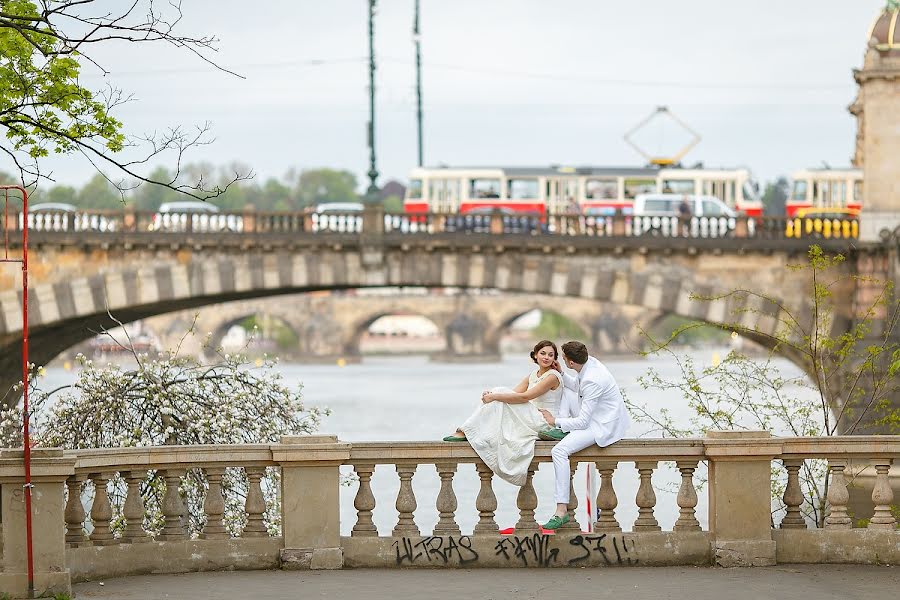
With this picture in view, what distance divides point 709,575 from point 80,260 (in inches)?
1212

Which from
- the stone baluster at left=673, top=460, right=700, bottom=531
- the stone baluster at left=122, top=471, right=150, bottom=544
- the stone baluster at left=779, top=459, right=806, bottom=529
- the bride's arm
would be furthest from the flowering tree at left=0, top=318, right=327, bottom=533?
the stone baluster at left=779, top=459, right=806, bottom=529

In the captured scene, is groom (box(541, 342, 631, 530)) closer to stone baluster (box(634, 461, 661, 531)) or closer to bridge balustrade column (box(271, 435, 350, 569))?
stone baluster (box(634, 461, 661, 531))

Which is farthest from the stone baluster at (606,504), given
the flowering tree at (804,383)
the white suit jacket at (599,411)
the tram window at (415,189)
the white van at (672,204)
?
the tram window at (415,189)

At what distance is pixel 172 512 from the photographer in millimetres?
10875

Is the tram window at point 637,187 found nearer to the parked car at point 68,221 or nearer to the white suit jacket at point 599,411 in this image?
the parked car at point 68,221

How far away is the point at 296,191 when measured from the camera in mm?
155875

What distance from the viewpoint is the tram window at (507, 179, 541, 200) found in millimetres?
48406

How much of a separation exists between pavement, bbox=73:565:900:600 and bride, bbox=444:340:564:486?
0.73 metres

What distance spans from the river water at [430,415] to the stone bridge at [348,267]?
381 centimetres

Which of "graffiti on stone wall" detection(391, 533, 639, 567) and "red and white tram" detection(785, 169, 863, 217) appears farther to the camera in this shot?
"red and white tram" detection(785, 169, 863, 217)

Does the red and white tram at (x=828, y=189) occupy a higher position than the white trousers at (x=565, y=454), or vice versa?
the red and white tram at (x=828, y=189)

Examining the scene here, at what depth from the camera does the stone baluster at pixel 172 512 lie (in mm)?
10875

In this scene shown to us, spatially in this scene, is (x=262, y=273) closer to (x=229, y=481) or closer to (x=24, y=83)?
(x=229, y=481)


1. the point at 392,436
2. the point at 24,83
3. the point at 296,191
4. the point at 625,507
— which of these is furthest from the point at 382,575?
the point at 296,191
